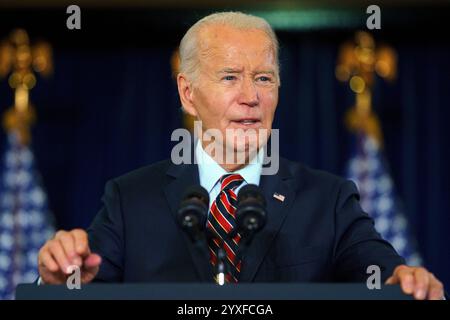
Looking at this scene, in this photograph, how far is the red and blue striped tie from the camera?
2.13 meters

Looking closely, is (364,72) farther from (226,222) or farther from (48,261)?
(48,261)

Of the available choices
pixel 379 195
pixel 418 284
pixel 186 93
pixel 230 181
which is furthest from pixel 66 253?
pixel 379 195

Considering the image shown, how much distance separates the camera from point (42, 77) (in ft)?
18.7

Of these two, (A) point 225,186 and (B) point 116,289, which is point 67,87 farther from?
(B) point 116,289

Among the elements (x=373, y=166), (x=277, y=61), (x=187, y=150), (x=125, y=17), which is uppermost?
(x=125, y=17)

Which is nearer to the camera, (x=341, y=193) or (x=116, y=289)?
(x=116, y=289)

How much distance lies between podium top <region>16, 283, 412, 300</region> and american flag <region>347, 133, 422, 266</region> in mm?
3659

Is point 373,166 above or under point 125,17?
under

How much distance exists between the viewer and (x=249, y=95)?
229 centimetres

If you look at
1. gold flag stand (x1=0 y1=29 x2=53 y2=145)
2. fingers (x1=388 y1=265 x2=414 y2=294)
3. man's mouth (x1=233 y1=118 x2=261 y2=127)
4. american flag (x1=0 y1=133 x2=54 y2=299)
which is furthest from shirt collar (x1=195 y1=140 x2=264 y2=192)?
gold flag stand (x1=0 y1=29 x2=53 y2=145)

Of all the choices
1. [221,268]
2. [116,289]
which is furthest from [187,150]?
[116,289]

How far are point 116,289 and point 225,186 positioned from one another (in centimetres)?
73

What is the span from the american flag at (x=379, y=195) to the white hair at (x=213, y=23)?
9.65 feet

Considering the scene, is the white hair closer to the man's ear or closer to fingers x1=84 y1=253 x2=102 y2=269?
the man's ear
